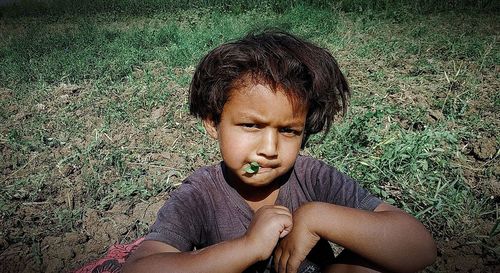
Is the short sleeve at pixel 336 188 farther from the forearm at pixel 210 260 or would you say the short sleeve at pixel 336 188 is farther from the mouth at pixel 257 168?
the forearm at pixel 210 260

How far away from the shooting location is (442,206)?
2.16 m

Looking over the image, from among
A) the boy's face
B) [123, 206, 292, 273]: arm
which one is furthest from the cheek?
[123, 206, 292, 273]: arm

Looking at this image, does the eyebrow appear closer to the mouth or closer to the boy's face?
the boy's face

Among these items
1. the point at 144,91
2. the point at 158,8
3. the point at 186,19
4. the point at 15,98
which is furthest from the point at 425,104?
the point at 158,8

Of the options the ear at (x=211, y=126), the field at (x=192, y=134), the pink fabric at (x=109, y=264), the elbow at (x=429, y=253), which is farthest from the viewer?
the field at (x=192, y=134)

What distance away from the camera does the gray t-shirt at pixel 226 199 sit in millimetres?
1456

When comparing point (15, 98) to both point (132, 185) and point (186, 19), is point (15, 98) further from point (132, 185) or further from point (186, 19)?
point (186, 19)

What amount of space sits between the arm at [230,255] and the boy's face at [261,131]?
204mm

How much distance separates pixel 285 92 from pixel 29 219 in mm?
2229

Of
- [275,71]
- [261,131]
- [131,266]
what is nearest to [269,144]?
[261,131]

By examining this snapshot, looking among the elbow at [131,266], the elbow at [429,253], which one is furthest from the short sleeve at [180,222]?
the elbow at [429,253]

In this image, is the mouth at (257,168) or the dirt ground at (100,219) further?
the dirt ground at (100,219)

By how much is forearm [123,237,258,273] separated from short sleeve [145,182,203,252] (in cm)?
13

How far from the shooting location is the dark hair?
141 cm
